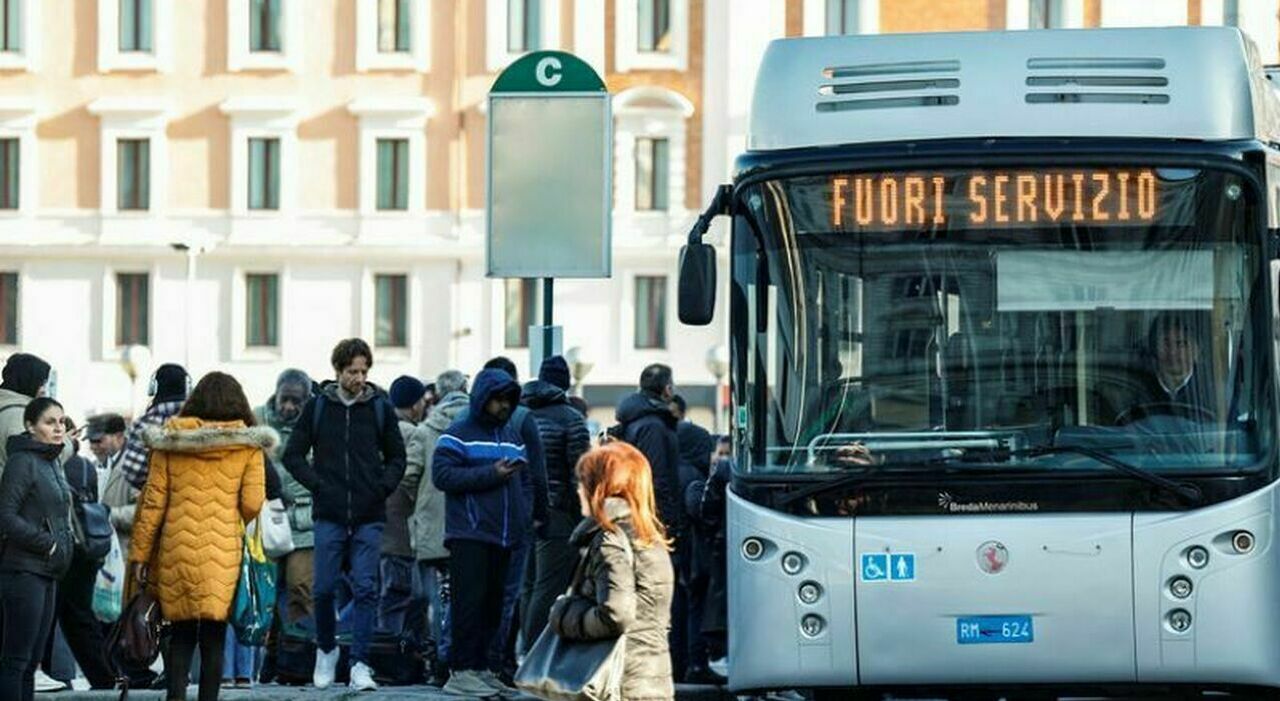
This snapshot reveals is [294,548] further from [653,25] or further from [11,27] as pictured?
[11,27]

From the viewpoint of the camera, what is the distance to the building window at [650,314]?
67562 mm

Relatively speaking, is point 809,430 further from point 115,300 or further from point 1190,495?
point 115,300

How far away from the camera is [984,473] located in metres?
14.6

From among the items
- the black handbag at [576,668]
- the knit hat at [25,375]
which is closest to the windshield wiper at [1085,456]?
the black handbag at [576,668]

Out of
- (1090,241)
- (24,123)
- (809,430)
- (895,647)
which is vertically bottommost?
(895,647)

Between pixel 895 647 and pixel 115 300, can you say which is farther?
pixel 115 300

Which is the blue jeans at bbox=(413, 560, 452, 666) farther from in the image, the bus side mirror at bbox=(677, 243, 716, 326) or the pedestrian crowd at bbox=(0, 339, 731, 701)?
the bus side mirror at bbox=(677, 243, 716, 326)

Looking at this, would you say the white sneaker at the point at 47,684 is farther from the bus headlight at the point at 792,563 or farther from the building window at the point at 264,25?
the building window at the point at 264,25

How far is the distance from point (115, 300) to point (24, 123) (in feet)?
14.2

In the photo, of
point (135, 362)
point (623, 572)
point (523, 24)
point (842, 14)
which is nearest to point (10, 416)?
point (623, 572)

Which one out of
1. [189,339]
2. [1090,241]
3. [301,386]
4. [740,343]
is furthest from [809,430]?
[189,339]

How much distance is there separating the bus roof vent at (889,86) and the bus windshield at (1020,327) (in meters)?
0.48

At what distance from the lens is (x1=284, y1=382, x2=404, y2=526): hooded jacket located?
17.2 m

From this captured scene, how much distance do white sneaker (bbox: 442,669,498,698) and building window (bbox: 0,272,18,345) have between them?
52.7 meters
